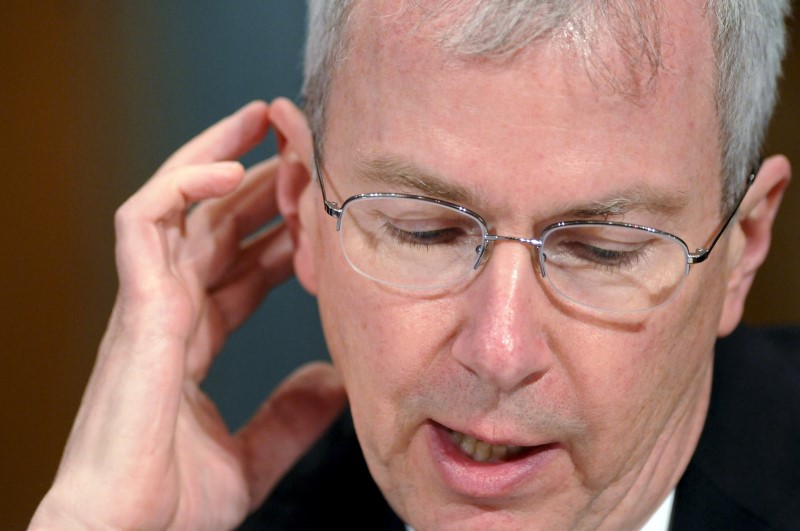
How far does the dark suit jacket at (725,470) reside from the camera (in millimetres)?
1637

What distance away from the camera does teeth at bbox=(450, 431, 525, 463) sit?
1.48 metres

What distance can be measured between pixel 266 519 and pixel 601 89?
970mm

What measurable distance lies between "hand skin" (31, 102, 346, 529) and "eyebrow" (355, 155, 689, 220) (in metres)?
0.41

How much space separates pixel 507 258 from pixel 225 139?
70 cm

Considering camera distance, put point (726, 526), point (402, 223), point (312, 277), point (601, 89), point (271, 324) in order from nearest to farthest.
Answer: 1. point (601, 89)
2. point (402, 223)
3. point (726, 526)
4. point (312, 277)
5. point (271, 324)

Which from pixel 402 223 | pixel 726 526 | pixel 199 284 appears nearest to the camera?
pixel 402 223

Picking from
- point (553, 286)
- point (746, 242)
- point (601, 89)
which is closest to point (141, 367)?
point (553, 286)

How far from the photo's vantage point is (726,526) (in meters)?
1.63

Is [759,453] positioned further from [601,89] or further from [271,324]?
[271,324]

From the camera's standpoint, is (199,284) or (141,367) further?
(199,284)

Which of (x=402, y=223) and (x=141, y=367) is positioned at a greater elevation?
(x=402, y=223)

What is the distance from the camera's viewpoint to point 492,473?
4.72 feet

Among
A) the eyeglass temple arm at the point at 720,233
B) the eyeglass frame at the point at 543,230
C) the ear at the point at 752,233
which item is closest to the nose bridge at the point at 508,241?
the eyeglass frame at the point at 543,230

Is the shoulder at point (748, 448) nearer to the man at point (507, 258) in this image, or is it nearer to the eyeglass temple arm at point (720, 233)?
the man at point (507, 258)
